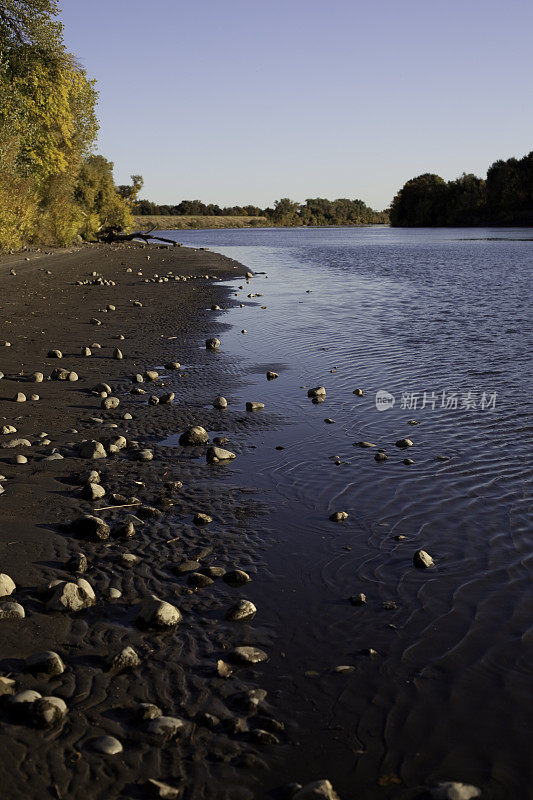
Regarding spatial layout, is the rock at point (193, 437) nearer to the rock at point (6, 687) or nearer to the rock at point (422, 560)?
the rock at point (422, 560)

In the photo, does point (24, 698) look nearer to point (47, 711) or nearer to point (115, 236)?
point (47, 711)

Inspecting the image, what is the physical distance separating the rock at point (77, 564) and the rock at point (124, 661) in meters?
1.30

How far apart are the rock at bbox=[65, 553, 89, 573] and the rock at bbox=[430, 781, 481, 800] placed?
327 centimetres

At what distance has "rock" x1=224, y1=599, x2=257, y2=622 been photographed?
4820 millimetres

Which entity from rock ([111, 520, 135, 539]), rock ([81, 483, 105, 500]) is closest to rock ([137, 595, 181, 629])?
rock ([111, 520, 135, 539])

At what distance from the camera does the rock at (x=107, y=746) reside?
11.4ft

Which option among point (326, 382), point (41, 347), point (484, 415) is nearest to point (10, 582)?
point (484, 415)

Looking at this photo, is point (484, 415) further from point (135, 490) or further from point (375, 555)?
point (135, 490)

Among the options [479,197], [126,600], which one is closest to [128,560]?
[126,600]

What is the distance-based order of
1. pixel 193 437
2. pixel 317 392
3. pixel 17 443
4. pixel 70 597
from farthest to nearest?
pixel 317 392 < pixel 193 437 < pixel 17 443 < pixel 70 597

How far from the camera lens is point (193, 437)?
8.80 m

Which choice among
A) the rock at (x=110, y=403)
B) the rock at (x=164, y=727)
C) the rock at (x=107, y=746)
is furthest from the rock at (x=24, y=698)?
the rock at (x=110, y=403)

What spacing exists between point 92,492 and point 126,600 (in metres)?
2.04

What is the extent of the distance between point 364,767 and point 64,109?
39473 millimetres
